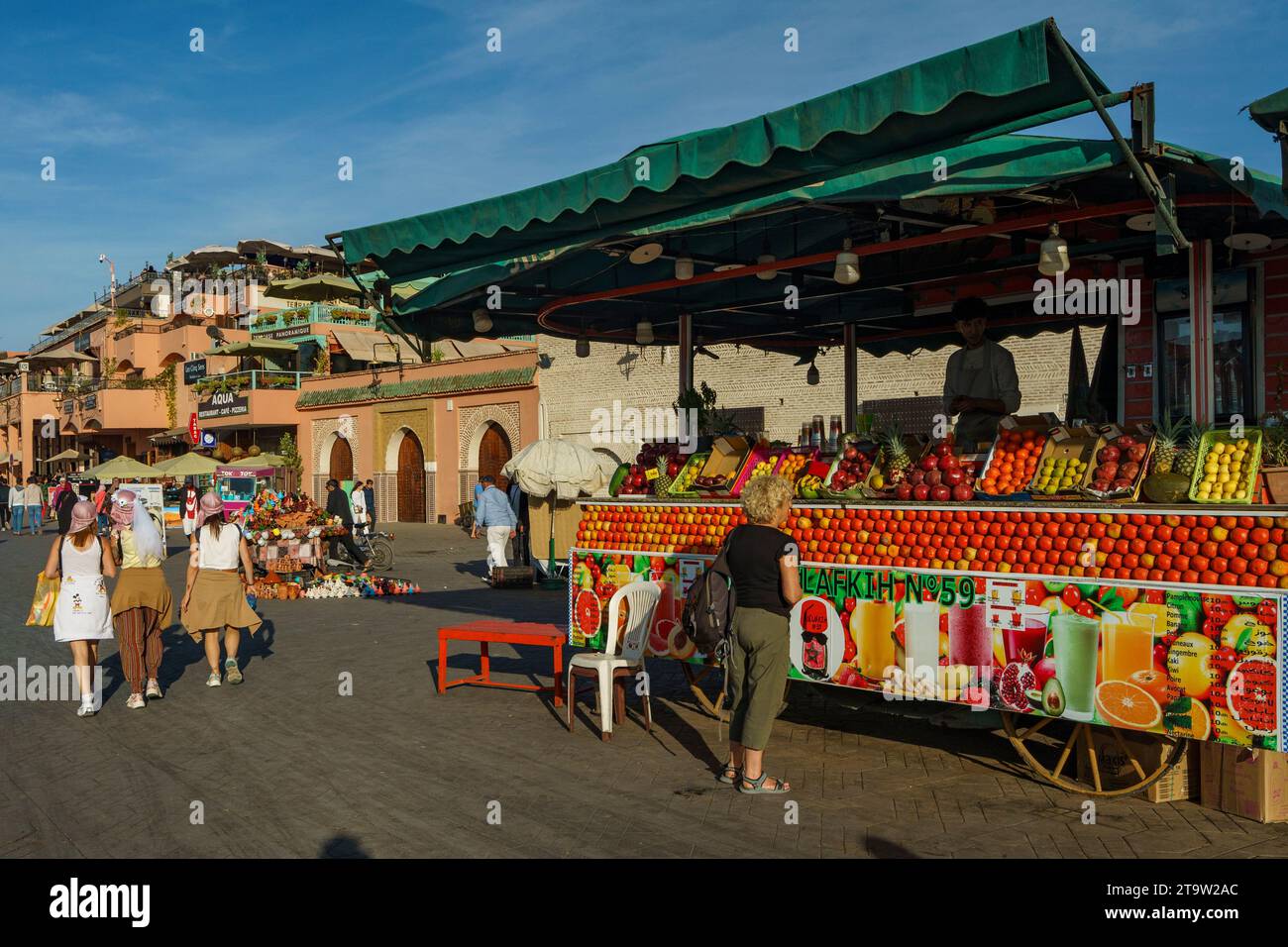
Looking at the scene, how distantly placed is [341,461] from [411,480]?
14.2 feet

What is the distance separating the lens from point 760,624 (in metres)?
5.93

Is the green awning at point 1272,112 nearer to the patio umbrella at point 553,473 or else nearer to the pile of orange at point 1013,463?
the pile of orange at point 1013,463

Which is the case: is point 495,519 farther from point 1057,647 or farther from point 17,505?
point 17,505

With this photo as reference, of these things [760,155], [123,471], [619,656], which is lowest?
[619,656]

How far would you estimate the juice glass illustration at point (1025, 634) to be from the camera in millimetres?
5660

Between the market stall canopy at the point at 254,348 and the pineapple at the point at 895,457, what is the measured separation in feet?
121

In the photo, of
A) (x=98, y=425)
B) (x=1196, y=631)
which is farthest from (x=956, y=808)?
(x=98, y=425)

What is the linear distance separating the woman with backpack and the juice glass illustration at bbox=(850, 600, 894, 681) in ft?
2.45

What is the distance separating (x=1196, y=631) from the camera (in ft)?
16.8

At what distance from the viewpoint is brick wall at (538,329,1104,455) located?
2056 centimetres

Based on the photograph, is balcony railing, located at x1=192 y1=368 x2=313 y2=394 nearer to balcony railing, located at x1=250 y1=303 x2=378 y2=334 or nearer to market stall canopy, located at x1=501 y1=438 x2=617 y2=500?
balcony railing, located at x1=250 y1=303 x2=378 y2=334

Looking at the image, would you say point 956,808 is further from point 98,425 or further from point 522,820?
point 98,425

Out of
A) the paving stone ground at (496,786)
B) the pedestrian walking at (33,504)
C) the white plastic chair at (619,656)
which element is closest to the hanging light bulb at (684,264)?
the white plastic chair at (619,656)

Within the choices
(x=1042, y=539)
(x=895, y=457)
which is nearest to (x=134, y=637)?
(x=895, y=457)
